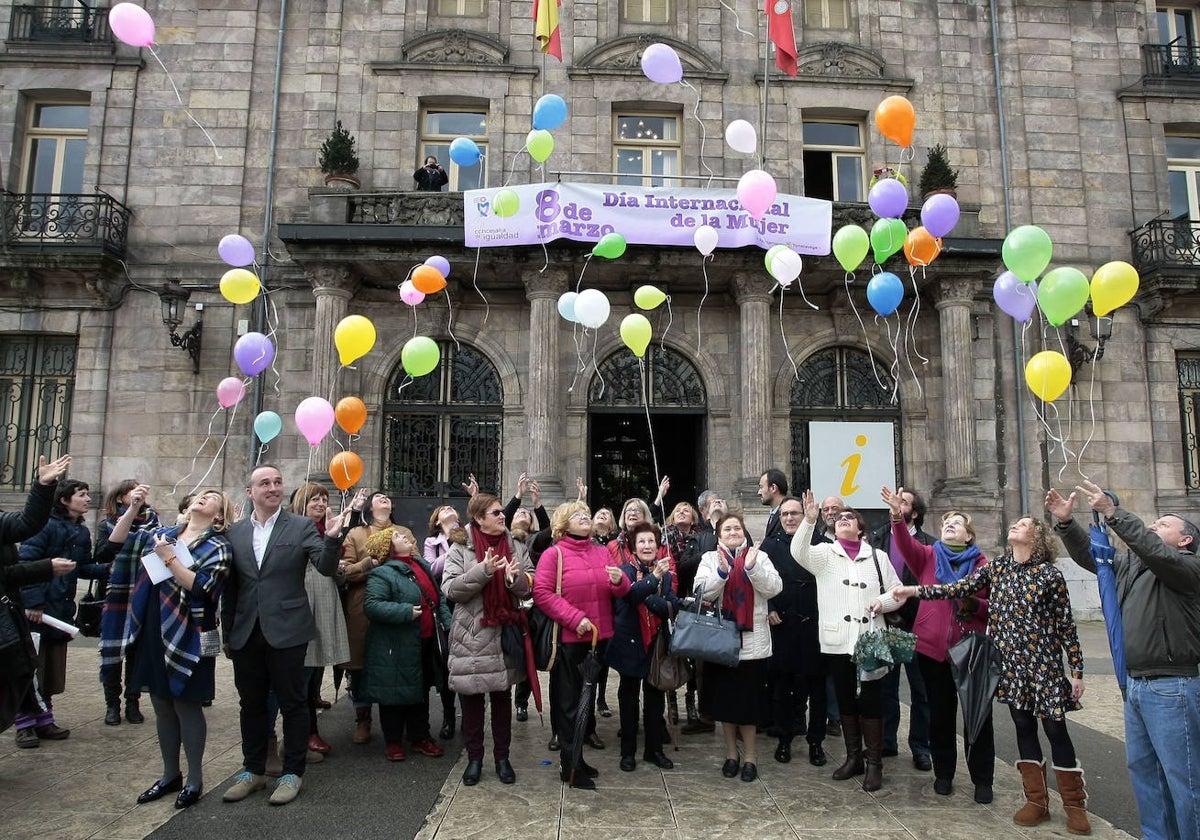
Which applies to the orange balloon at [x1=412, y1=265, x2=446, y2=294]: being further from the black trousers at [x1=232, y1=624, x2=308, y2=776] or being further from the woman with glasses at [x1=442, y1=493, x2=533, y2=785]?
the black trousers at [x1=232, y1=624, x2=308, y2=776]

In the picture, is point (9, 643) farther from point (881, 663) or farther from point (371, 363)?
point (371, 363)

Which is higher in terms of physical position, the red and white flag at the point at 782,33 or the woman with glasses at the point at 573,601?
the red and white flag at the point at 782,33

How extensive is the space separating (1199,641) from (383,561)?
5137 millimetres

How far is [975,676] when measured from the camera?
4.91 m

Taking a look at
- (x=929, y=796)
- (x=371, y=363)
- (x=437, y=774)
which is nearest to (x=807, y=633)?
(x=929, y=796)

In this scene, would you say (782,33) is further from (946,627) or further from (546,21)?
(946,627)

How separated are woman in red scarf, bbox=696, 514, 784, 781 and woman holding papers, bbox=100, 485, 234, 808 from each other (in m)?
3.21

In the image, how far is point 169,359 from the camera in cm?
1380

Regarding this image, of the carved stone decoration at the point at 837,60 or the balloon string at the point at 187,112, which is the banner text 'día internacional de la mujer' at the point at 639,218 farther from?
the balloon string at the point at 187,112

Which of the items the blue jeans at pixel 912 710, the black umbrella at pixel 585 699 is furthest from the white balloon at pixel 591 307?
the blue jeans at pixel 912 710

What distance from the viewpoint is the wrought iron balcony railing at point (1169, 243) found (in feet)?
47.2

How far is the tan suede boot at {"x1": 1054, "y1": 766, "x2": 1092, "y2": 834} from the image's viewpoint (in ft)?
14.9

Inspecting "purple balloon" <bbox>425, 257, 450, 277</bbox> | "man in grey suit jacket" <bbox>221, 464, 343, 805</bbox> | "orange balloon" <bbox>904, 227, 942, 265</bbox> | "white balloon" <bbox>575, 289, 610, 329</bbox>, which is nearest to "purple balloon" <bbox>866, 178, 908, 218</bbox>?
"orange balloon" <bbox>904, 227, 942, 265</bbox>

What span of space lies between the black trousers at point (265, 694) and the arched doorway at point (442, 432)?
8486mm
